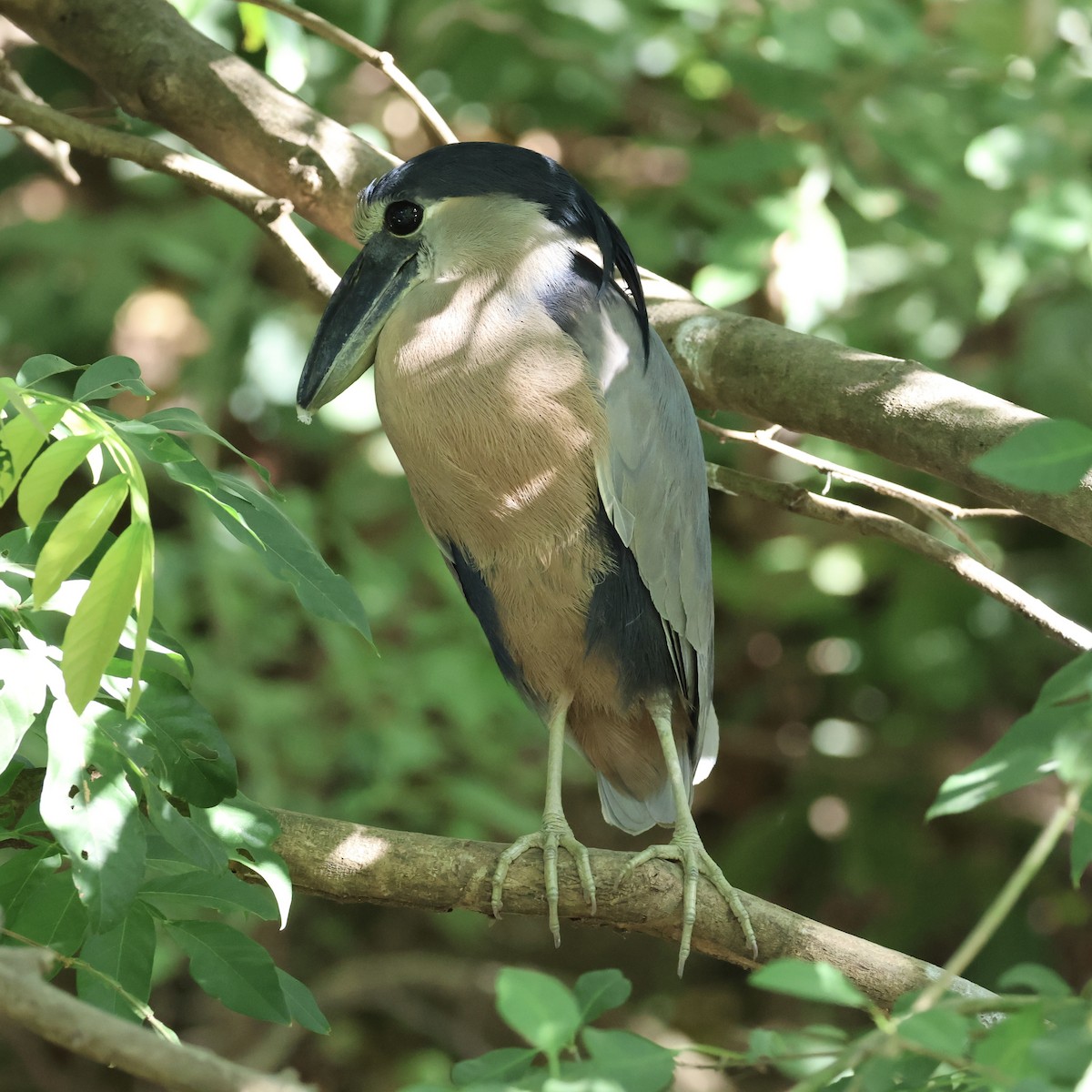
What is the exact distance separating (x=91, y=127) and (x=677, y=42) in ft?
7.21

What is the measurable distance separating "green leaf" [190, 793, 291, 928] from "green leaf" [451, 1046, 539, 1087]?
1.23ft

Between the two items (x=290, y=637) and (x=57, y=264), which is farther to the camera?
(x=57, y=264)

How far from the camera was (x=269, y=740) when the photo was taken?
3719 mm

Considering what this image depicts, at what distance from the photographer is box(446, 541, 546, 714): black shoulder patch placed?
101 inches

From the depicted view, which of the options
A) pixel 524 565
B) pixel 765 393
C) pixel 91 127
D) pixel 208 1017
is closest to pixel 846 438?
pixel 765 393

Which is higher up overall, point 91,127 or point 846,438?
point 91,127

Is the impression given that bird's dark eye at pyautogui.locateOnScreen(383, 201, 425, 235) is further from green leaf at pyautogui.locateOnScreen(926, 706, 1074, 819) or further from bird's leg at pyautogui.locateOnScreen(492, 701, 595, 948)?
green leaf at pyautogui.locateOnScreen(926, 706, 1074, 819)

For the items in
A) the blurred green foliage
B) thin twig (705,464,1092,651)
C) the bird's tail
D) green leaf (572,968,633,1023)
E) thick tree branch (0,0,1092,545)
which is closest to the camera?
green leaf (572,968,633,1023)

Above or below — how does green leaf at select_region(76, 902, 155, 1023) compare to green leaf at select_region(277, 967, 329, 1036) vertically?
above

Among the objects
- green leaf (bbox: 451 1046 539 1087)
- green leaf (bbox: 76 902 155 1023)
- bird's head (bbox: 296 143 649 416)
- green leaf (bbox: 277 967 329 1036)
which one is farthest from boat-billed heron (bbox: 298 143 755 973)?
green leaf (bbox: 451 1046 539 1087)

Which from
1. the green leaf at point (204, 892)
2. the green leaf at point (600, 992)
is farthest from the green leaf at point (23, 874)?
the green leaf at point (600, 992)

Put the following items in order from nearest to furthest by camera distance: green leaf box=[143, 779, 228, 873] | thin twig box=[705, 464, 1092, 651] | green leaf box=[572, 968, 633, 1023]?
green leaf box=[572, 968, 633, 1023] < green leaf box=[143, 779, 228, 873] < thin twig box=[705, 464, 1092, 651]

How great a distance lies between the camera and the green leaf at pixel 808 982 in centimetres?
93

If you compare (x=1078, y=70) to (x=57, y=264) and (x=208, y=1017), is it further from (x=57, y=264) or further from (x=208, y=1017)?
(x=208, y=1017)
